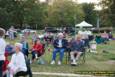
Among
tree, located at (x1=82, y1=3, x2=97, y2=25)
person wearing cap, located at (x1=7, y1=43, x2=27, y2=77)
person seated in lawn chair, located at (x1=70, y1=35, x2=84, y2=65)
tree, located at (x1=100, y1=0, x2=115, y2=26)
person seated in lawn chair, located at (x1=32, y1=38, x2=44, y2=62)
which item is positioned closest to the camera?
person wearing cap, located at (x1=7, y1=43, x2=27, y2=77)

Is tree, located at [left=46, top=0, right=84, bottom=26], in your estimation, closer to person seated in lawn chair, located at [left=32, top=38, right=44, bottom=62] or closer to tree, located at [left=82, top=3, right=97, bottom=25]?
tree, located at [left=82, top=3, right=97, bottom=25]

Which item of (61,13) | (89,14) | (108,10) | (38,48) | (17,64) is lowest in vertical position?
(17,64)

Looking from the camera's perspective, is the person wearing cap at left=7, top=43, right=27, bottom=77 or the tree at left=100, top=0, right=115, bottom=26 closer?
the person wearing cap at left=7, top=43, right=27, bottom=77

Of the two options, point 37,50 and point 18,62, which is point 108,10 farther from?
point 18,62

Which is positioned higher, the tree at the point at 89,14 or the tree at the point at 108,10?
the tree at the point at 89,14

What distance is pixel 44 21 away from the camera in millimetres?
83062

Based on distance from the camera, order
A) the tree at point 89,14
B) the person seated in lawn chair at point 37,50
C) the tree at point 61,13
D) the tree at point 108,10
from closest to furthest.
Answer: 1. the person seated in lawn chair at point 37,50
2. the tree at point 108,10
3. the tree at point 61,13
4. the tree at point 89,14

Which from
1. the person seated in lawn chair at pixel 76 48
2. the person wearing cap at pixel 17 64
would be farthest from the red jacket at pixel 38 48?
the person wearing cap at pixel 17 64

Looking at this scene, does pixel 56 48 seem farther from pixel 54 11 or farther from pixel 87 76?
pixel 54 11

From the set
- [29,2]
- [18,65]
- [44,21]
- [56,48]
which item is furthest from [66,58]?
[44,21]

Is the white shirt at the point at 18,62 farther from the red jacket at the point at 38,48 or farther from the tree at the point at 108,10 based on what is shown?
the tree at the point at 108,10

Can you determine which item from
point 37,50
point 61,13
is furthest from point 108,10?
point 61,13

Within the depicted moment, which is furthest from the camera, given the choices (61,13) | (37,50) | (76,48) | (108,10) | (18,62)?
(61,13)

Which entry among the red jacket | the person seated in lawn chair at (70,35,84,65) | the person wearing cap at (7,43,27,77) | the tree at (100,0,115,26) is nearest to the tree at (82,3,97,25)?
the tree at (100,0,115,26)
